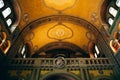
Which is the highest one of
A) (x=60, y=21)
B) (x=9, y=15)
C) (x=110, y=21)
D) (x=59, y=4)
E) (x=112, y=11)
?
(x=59, y=4)

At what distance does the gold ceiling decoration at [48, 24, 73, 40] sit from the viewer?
15.9 metres

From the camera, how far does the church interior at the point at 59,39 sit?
10.8 metres

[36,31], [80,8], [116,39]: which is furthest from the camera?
[36,31]

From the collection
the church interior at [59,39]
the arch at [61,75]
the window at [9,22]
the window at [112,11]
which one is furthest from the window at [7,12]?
the window at [112,11]

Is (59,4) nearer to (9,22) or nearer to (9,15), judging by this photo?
(9,15)

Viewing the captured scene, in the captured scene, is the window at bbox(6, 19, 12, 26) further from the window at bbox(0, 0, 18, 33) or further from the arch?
the arch

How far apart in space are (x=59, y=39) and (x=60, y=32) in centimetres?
128

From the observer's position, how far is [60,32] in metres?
16.5

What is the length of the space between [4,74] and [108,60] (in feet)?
28.4

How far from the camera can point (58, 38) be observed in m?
17.3

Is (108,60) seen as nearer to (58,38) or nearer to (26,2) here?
(58,38)

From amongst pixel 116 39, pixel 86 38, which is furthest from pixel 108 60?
pixel 86 38

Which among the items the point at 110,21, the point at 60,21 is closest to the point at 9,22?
the point at 60,21

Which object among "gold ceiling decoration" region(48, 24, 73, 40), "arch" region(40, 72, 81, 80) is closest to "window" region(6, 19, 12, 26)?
"gold ceiling decoration" region(48, 24, 73, 40)
